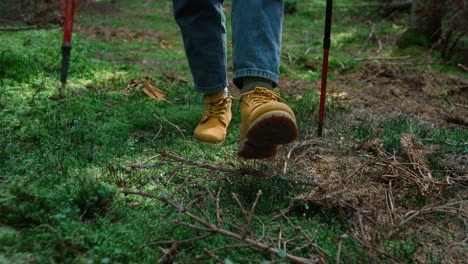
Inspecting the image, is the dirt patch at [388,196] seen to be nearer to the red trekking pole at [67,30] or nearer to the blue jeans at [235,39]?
the blue jeans at [235,39]

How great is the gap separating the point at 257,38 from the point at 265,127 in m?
0.58

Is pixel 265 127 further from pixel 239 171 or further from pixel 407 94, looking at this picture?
pixel 407 94

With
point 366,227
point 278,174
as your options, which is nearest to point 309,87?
point 278,174

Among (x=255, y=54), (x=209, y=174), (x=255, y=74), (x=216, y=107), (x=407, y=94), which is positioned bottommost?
(x=407, y=94)

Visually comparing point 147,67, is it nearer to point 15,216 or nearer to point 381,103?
point 381,103

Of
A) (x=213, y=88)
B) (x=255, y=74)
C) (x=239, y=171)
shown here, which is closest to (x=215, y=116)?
(x=213, y=88)

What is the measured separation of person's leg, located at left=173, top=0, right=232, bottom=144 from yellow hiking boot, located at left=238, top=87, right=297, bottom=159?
1.71ft

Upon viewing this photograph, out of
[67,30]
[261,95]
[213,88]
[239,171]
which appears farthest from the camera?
[67,30]

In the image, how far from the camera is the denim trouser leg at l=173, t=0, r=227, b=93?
2223 millimetres

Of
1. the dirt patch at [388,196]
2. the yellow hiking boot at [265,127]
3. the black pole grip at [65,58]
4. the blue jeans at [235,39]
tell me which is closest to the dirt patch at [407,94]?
the dirt patch at [388,196]

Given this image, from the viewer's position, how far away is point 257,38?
6.46 ft

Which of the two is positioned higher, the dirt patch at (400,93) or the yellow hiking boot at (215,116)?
the yellow hiking boot at (215,116)

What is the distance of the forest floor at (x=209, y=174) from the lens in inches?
49.5

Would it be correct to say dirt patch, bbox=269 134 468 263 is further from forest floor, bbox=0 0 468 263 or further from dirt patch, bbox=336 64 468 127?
dirt patch, bbox=336 64 468 127
